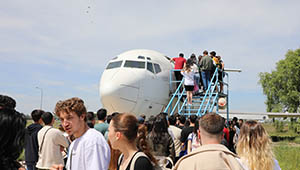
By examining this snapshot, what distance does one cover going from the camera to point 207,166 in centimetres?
249

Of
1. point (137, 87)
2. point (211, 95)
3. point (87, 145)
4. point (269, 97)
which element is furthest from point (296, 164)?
point (269, 97)

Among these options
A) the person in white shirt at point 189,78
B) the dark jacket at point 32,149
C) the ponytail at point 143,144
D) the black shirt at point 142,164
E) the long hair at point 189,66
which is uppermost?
the long hair at point 189,66

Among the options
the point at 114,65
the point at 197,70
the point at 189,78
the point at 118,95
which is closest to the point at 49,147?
the point at 118,95

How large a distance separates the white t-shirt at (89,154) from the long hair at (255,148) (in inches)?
62.8

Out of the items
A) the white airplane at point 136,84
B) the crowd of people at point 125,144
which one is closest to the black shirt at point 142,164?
the crowd of people at point 125,144

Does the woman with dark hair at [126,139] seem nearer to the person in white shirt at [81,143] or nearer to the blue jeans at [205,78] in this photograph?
the person in white shirt at [81,143]

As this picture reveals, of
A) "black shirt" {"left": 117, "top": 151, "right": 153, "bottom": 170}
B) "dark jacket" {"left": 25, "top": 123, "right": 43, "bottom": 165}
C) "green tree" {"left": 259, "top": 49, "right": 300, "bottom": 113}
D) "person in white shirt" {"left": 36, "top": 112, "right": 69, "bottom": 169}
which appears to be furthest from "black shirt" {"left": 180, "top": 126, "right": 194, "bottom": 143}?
"green tree" {"left": 259, "top": 49, "right": 300, "bottom": 113}

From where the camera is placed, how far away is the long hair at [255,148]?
3523 mm

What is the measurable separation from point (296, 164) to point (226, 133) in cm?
449

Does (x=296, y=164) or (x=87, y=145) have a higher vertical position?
(x=87, y=145)

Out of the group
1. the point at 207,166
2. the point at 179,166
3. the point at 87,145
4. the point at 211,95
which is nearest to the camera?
the point at 207,166

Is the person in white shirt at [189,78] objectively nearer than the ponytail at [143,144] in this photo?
No

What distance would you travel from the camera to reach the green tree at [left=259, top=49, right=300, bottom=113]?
3825 centimetres

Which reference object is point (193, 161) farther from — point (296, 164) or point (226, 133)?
point (296, 164)
